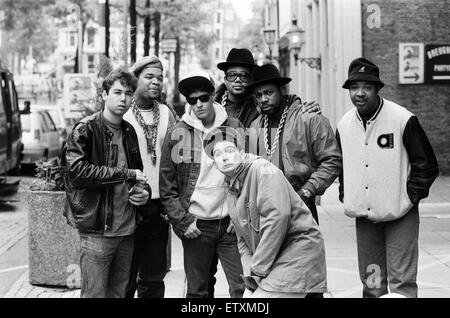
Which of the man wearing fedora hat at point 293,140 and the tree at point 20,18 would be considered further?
the tree at point 20,18

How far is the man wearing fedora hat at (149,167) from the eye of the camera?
611 centimetres

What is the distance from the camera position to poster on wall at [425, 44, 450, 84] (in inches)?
757

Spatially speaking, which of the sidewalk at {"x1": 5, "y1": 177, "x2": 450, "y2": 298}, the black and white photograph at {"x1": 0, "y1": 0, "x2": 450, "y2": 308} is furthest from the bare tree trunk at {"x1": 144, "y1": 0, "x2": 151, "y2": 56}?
the black and white photograph at {"x1": 0, "y1": 0, "x2": 450, "y2": 308}

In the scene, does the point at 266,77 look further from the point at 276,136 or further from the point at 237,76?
the point at 237,76

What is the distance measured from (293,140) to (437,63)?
1428cm

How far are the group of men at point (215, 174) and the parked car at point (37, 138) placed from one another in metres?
16.5

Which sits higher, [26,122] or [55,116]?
[55,116]

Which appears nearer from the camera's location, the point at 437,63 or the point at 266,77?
the point at 266,77

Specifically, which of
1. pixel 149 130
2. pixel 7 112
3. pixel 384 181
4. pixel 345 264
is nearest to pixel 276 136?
pixel 384 181

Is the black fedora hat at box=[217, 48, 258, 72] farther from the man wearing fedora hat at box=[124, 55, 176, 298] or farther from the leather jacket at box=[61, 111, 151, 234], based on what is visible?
the leather jacket at box=[61, 111, 151, 234]

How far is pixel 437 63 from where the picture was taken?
19328mm

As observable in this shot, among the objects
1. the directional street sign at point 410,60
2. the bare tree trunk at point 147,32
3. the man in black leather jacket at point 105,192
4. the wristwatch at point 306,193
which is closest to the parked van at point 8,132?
the bare tree trunk at point 147,32

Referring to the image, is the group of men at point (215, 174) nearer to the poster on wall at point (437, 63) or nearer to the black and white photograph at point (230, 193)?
the black and white photograph at point (230, 193)

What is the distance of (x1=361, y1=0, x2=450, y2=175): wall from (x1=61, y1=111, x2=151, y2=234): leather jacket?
46.2 ft
